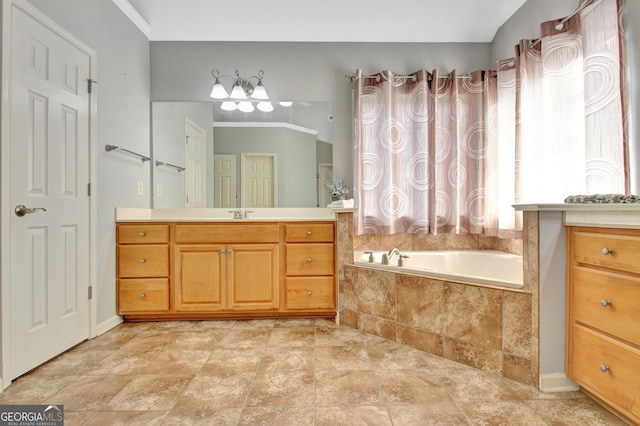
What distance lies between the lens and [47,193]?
6.11ft

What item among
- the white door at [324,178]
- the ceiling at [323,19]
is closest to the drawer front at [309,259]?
the white door at [324,178]

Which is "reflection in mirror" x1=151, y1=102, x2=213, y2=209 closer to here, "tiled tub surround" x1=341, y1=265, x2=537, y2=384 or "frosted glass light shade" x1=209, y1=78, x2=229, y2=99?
"frosted glass light shade" x1=209, y1=78, x2=229, y2=99

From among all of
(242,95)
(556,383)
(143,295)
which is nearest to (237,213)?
(143,295)

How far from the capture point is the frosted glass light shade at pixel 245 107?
305 centimetres

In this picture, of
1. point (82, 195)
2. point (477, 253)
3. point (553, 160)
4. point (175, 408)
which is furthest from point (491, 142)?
point (82, 195)

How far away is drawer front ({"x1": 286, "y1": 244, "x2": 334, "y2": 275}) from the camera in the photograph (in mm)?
2561

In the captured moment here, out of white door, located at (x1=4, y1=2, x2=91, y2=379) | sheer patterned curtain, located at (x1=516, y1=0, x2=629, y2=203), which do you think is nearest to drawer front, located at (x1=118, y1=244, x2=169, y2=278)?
white door, located at (x1=4, y1=2, x2=91, y2=379)

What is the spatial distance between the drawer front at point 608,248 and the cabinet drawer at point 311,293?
1598 millimetres

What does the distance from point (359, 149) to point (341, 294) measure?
1.31m

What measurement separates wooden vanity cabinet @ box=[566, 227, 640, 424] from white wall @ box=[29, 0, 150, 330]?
2.89m

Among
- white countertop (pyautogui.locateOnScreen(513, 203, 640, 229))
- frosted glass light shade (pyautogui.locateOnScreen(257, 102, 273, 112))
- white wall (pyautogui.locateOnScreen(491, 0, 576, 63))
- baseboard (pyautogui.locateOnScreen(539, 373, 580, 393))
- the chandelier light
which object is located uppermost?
white wall (pyautogui.locateOnScreen(491, 0, 576, 63))

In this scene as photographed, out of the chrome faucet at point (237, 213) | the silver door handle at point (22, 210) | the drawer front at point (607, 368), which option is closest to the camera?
the drawer front at point (607, 368)

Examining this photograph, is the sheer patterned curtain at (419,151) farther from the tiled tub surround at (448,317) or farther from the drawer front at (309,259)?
the tiled tub surround at (448,317)

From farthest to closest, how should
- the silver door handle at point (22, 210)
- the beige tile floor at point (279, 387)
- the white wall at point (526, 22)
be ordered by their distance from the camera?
the white wall at point (526, 22), the silver door handle at point (22, 210), the beige tile floor at point (279, 387)
